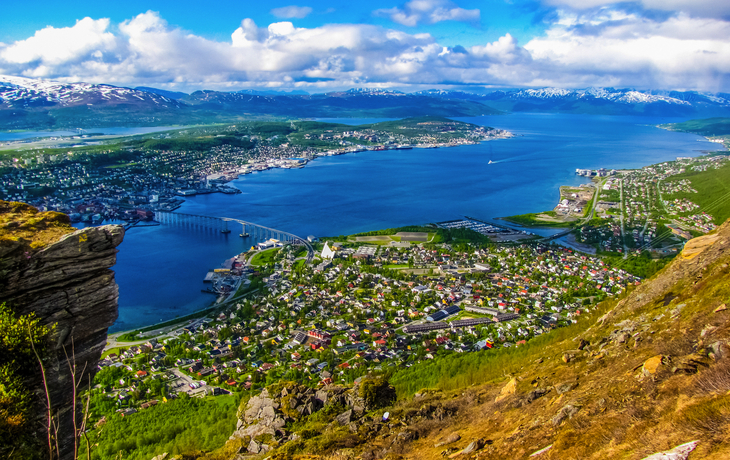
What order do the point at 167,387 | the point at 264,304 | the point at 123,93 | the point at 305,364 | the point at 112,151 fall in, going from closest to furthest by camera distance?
1. the point at 167,387
2. the point at 305,364
3. the point at 264,304
4. the point at 112,151
5. the point at 123,93

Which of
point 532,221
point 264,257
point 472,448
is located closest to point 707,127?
point 532,221

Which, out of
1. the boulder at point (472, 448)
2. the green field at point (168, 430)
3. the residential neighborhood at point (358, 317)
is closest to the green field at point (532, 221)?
the residential neighborhood at point (358, 317)

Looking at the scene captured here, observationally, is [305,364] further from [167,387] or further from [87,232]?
[87,232]

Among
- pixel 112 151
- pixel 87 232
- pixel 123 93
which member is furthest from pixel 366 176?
pixel 123 93

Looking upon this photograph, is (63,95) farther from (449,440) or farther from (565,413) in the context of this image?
(565,413)

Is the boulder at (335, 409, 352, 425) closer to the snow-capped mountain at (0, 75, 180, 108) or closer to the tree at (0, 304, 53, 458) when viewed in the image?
the tree at (0, 304, 53, 458)

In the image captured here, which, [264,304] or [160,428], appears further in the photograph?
[264,304]
